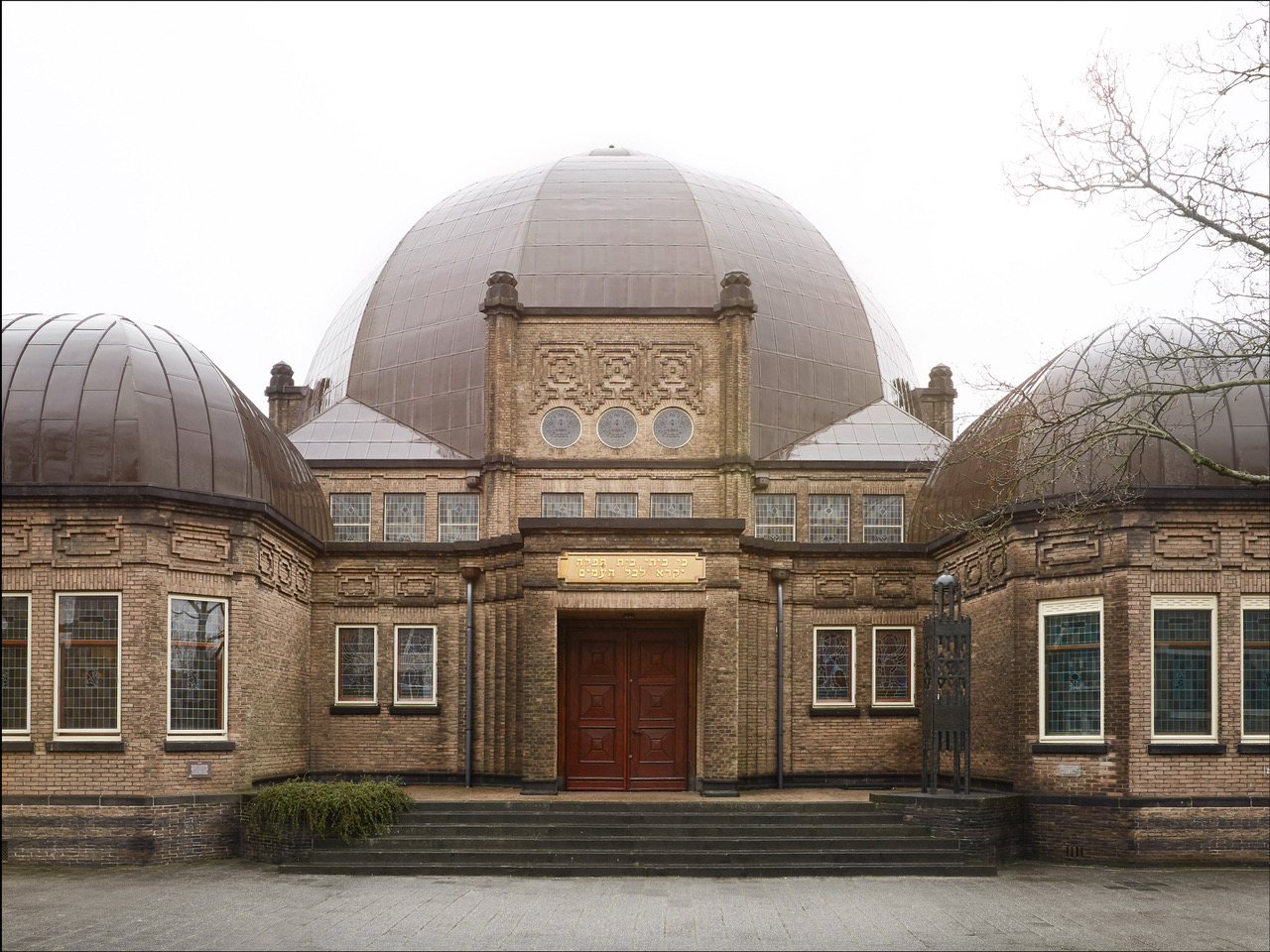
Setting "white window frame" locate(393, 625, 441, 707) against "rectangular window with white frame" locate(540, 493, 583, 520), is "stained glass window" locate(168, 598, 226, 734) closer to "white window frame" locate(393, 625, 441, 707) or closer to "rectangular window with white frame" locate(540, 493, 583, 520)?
"white window frame" locate(393, 625, 441, 707)

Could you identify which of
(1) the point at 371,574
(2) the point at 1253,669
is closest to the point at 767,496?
(1) the point at 371,574

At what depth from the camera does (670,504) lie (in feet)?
80.7

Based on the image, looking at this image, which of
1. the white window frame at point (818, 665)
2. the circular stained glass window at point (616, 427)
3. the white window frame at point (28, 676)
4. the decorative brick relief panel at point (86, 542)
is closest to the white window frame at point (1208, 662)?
the white window frame at point (818, 665)

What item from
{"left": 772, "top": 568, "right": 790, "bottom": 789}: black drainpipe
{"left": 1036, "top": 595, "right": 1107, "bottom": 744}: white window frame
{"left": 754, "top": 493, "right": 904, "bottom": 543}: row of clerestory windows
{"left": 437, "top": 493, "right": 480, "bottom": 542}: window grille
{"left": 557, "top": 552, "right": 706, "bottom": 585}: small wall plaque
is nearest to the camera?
{"left": 1036, "top": 595, "right": 1107, "bottom": 744}: white window frame

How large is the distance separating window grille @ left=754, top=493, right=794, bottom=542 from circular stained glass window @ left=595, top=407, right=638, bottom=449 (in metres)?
2.78

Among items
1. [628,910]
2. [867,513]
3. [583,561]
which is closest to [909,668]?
[867,513]

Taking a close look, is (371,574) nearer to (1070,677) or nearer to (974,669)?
(974,669)

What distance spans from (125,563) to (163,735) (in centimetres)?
240

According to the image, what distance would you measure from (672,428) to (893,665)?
6.11 metres

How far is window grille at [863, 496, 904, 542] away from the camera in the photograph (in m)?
25.0

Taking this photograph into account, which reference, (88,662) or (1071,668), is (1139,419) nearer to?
(1071,668)

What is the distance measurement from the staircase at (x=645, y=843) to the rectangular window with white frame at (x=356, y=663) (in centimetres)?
533

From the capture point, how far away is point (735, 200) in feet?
97.1

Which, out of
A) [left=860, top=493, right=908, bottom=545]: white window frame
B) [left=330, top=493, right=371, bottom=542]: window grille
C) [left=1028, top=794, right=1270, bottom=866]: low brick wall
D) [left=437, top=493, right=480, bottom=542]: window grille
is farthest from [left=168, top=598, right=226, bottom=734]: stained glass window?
[left=860, top=493, right=908, bottom=545]: white window frame
